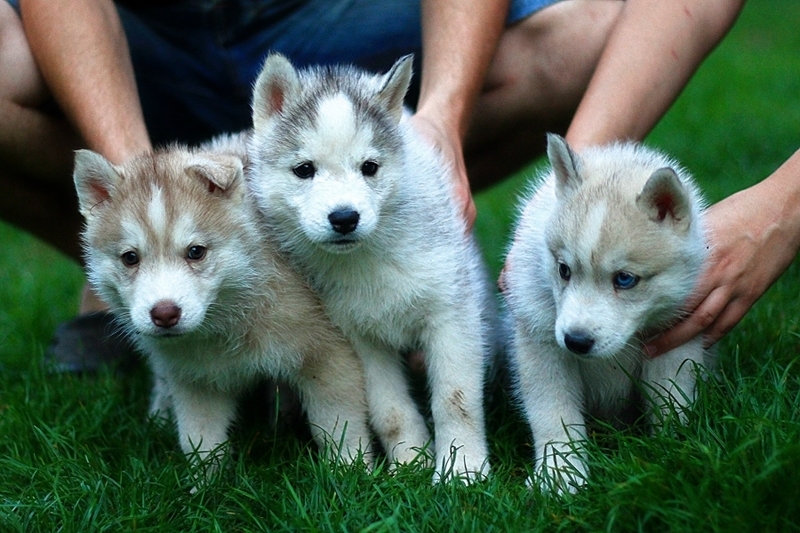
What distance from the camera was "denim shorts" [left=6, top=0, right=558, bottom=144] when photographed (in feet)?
15.9

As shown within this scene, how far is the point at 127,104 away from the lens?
4.02 metres

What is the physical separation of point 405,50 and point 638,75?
4.55ft

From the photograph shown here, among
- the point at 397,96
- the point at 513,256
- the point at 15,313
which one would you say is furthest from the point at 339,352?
the point at 15,313

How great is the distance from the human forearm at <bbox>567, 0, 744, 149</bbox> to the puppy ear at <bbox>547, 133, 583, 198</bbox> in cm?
71

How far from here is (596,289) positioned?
3.06 metres

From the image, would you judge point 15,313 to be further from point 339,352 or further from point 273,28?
point 339,352

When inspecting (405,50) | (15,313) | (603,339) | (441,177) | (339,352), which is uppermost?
(405,50)

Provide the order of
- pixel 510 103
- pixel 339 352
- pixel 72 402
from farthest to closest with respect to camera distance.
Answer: pixel 510 103 < pixel 72 402 < pixel 339 352

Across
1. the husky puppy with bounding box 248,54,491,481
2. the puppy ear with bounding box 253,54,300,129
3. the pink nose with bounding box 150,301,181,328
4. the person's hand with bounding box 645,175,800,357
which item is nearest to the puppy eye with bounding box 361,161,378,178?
the husky puppy with bounding box 248,54,491,481

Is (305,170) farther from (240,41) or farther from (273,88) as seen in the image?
(240,41)

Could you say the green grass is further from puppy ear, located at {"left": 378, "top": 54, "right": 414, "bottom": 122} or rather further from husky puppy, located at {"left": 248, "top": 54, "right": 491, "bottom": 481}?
puppy ear, located at {"left": 378, "top": 54, "right": 414, "bottom": 122}

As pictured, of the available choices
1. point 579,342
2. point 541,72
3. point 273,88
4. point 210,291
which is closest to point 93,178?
point 210,291

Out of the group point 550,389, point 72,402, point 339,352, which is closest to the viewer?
point 550,389

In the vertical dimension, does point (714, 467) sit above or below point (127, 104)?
below
